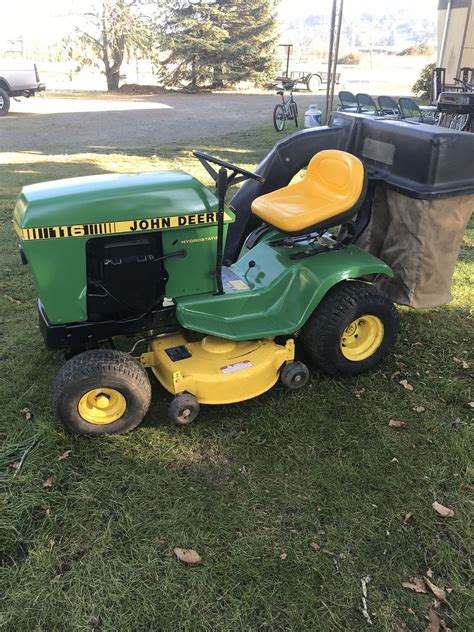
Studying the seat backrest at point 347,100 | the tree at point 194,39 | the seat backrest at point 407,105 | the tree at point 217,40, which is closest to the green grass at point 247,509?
the seat backrest at point 407,105

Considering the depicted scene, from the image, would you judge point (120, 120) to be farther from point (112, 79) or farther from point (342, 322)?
point (342, 322)

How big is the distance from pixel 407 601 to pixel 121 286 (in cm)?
188

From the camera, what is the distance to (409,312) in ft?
13.5

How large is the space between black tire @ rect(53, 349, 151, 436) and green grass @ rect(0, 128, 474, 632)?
103mm

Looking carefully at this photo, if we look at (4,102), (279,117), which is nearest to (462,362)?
(279,117)

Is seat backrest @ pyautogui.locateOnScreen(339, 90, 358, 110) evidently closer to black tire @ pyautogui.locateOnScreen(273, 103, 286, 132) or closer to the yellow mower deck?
black tire @ pyautogui.locateOnScreen(273, 103, 286, 132)

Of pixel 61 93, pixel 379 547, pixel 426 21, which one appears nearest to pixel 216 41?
pixel 61 93

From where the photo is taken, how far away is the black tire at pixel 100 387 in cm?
263

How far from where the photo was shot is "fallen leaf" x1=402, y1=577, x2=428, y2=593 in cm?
209

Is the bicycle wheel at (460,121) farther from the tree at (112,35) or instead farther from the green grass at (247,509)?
the tree at (112,35)

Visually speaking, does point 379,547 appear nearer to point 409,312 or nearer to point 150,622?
point 150,622

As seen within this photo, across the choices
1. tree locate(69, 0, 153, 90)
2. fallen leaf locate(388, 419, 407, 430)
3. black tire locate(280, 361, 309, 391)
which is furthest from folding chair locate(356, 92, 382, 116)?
tree locate(69, 0, 153, 90)

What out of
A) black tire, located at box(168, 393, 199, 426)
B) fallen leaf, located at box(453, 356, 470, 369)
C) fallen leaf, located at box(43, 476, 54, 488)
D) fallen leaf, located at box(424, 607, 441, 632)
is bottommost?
fallen leaf, located at box(424, 607, 441, 632)

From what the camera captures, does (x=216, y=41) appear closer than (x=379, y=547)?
No
